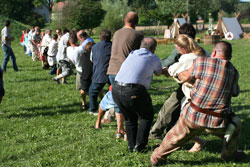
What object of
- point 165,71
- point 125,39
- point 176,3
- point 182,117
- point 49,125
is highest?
point 176,3

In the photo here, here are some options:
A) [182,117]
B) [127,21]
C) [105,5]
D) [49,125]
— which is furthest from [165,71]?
[105,5]

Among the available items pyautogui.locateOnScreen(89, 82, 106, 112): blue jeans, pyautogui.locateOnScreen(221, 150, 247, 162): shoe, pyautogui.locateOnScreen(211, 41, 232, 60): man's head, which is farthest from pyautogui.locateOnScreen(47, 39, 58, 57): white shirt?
pyautogui.locateOnScreen(211, 41, 232, 60): man's head

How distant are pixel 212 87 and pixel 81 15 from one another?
48.4 meters

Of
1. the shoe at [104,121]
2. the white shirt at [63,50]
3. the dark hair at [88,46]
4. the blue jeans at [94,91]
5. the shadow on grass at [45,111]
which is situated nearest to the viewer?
the shoe at [104,121]

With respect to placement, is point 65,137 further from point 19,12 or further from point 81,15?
point 19,12

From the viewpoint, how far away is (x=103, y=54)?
21.9 feet

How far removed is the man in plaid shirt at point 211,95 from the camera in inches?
156

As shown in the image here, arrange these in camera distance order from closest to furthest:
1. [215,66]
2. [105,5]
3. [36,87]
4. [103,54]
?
[215,66] → [103,54] → [36,87] → [105,5]

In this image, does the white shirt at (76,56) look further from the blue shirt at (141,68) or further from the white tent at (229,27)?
the white tent at (229,27)

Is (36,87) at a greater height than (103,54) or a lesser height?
lesser

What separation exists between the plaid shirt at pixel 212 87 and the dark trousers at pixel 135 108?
33.6 inches

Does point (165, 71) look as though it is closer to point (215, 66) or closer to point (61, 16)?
point (215, 66)

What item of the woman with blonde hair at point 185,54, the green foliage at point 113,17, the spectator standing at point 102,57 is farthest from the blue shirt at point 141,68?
the green foliage at point 113,17

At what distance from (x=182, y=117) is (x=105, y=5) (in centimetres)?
5257
